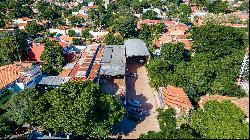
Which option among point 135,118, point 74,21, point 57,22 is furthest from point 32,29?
point 135,118

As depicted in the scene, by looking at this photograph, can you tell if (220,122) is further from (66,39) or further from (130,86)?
(66,39)

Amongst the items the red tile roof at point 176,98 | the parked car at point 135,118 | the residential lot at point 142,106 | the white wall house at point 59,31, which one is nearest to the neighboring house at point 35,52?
the residential lot at point 142,106

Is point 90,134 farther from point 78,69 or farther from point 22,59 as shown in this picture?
point 22,59

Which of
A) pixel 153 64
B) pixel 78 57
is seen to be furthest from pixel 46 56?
pixel 153 64

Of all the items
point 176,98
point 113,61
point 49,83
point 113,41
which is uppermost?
point 49,83

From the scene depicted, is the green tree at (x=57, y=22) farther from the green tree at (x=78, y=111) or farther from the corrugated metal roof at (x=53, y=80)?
the green tree at (x=78, y=111)

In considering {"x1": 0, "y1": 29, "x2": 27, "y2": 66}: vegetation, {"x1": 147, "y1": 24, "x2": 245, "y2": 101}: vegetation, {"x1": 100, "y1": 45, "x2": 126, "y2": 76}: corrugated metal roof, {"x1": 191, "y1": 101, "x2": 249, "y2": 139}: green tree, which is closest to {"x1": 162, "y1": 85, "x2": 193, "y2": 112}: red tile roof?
{"x1": 147, "y1": 24, "x2": 245, "y2": 101}: vegetation
